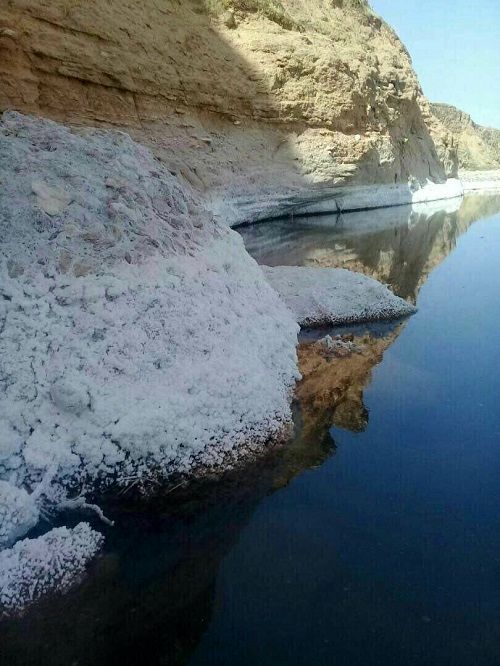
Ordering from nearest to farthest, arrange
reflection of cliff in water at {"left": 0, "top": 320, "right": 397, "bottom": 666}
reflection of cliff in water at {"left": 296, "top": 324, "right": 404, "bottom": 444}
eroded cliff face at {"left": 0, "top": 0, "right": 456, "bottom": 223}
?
1. reflection of cliff in water at {"left": 0, "top": 320, "right": 397, "bottom": 666}
2. reflection of cliff in water at {"left": 296, "top": 324, "right": 404, "bottom": 444}
3. eroded cliff face at {"left": 0, "top": 0, "right": 456, "bottom": 223}

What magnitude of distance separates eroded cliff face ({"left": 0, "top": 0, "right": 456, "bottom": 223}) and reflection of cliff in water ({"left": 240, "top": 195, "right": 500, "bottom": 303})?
2045mm

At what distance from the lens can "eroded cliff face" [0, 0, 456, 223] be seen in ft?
43.5

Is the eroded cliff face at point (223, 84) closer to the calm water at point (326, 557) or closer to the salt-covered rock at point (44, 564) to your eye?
the calm water at point (326, 557)

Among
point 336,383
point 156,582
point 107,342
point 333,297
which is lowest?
point 156,582

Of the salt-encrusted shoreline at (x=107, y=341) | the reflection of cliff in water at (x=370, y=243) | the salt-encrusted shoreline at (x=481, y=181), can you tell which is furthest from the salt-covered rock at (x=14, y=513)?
the salt-encrusted shoreline at (x=481, y=181)

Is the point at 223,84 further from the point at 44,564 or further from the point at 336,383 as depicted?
the point at 44,564

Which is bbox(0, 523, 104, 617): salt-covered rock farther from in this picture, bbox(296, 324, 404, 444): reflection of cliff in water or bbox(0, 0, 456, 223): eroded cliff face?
bbox(0, 0, 456, 223): eroded cliff face

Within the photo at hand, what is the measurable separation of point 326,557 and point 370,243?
40.6 feet

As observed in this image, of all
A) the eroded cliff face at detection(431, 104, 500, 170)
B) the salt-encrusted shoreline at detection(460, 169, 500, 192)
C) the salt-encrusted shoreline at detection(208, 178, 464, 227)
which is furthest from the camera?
the eroded cliff face at detection(431, 104, 500, 170)

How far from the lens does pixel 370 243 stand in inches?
565

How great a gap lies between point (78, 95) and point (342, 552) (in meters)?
14.3

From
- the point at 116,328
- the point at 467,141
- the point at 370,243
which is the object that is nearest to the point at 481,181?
the point at 467,141

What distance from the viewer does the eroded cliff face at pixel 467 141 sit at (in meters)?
64.1

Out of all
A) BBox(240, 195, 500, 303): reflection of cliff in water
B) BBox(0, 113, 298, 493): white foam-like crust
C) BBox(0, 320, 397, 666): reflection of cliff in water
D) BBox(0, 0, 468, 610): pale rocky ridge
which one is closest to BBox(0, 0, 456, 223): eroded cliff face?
BBox(240, 195, 500, 303): reflection of cliff in water
